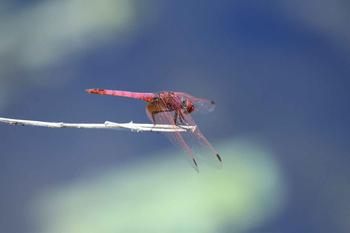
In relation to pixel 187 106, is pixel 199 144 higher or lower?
lower

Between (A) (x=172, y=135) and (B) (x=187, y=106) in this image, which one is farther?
(B) (x=187, y=106)

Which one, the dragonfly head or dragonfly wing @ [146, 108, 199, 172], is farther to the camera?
the dragonfly head

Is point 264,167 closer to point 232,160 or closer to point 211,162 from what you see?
point 232,160

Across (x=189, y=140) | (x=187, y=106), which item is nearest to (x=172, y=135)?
(x=189, y=140)

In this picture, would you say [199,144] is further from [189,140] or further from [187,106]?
[187,106]

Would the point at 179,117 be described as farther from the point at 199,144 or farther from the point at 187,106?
the point at 199,144

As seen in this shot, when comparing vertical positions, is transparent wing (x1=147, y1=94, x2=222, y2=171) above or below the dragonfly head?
below

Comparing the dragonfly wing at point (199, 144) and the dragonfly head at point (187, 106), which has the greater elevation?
the dragonfly head at point (187, 106)

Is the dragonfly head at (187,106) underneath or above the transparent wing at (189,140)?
above

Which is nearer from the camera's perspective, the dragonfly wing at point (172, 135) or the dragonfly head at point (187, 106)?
the dragonfly wing at point (172, 135)
